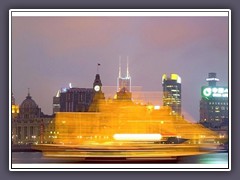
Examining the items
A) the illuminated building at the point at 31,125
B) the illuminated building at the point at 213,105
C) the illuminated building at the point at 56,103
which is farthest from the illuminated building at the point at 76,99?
the illuminated building at the point at 213,105

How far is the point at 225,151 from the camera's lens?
576 centimetres

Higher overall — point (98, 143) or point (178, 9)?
point (178, 9)

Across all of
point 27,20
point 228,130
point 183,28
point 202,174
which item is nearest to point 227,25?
point 183,28

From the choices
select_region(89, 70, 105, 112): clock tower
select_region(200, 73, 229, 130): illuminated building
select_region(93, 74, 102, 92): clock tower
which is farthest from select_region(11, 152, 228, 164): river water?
Answer: select_region(93, 74, 102, 92): clock tower

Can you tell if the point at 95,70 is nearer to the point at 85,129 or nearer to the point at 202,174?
the point at 85,129

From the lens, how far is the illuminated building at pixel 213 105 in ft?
18.9

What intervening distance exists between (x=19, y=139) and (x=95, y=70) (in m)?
0.85

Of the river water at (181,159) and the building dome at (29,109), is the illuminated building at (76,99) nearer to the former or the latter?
the building dome at (29,109)

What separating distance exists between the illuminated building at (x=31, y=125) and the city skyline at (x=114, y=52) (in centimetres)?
7

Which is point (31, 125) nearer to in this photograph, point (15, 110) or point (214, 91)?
point (15, 110)

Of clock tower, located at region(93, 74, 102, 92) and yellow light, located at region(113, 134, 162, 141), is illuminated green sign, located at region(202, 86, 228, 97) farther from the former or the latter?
clock tower, located at region(93, 74, 102, 92)

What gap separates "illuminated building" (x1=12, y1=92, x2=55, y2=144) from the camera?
5.77 meters

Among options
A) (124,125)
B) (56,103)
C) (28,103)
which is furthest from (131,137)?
(28,103)

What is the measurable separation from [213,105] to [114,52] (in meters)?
0.94
